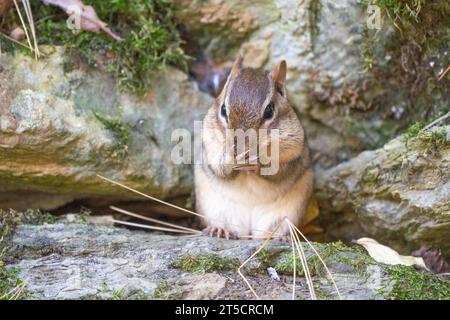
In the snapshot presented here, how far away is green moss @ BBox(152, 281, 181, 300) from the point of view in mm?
3047

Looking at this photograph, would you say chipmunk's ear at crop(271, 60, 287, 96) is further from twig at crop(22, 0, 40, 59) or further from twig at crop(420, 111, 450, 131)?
twig at crop(22, 0, 40, 59)

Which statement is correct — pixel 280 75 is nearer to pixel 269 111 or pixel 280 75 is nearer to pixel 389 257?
pixel 269 111

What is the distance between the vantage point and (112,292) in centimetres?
307

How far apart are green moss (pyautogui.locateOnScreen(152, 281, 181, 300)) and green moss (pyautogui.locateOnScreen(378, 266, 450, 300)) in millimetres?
1016

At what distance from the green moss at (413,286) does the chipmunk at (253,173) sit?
1089mm


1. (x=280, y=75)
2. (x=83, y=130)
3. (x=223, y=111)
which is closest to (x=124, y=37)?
Result: (x=83, y=130)

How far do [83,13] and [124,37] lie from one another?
0.36 metres

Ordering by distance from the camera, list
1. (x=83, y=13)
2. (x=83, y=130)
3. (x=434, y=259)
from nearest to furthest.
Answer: (x=434, y=259), (x=83, y=130), (x=83, y=13)

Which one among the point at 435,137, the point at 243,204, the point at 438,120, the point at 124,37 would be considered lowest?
the point at 243,204

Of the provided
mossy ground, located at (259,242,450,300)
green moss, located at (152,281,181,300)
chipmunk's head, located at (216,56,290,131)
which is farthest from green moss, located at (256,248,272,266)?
chipmunk's head, located at (216,56,290,131)

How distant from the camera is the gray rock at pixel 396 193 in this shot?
3.96 meters

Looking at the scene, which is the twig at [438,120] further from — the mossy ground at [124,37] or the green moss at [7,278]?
the green moss at [7,278]

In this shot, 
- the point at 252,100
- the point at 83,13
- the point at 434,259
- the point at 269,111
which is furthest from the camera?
the point at 83,13

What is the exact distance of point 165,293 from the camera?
3.08 m
